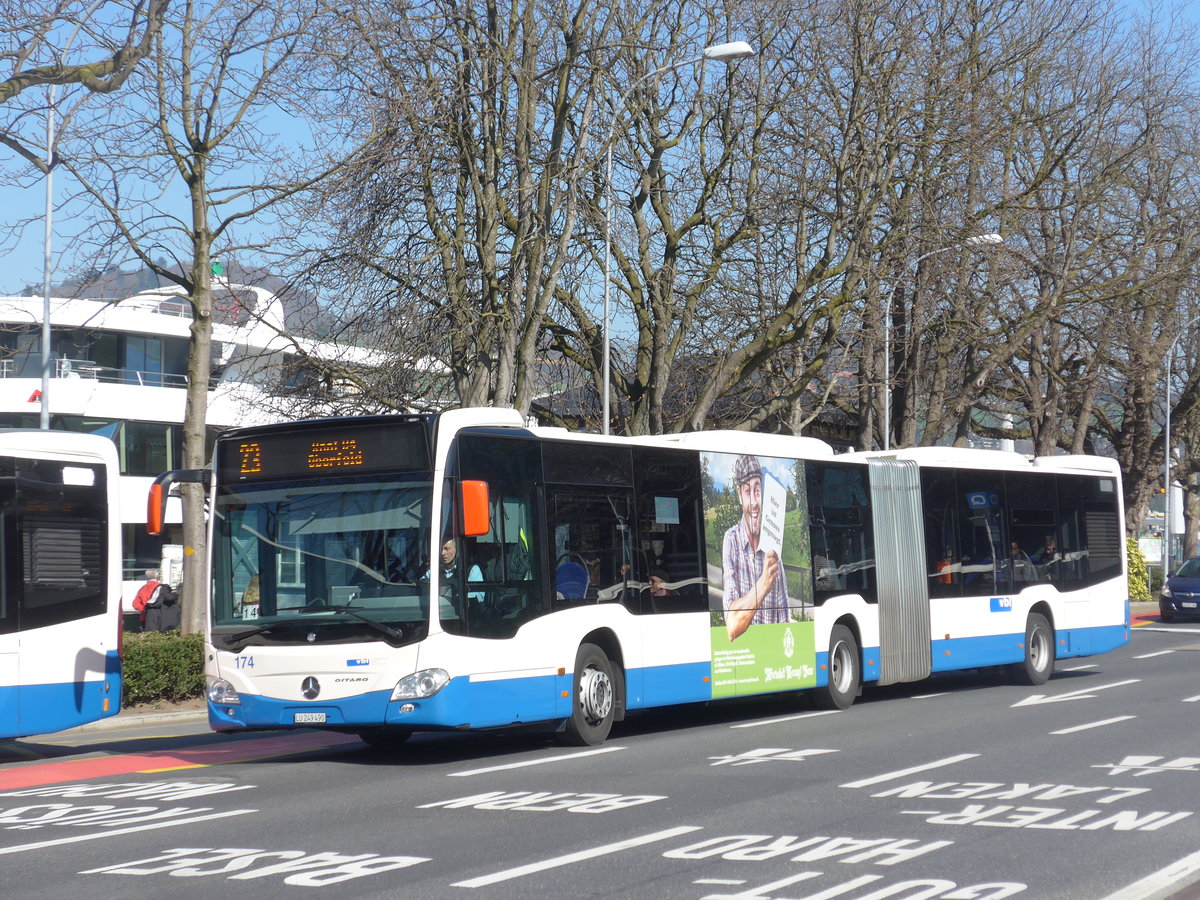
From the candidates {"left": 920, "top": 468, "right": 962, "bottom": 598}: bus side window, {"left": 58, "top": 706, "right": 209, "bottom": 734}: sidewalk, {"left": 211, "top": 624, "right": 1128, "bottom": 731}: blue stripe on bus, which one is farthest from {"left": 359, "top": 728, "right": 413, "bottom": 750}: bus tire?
{"left": 920, "top": 468, "right": 962, "bottom": 598}: bus side window

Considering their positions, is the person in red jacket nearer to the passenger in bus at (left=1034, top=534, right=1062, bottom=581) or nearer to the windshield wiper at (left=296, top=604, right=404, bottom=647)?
the passenger in bus at (left=1034, top=534, right=1062, bottom=581)

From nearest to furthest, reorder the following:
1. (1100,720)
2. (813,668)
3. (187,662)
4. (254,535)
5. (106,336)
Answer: (254,535) → (1100,720) → (813,668) → (187,662) → (106,336)

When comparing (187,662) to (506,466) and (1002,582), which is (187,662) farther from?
(1002,582)

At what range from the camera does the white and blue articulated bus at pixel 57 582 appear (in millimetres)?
12680

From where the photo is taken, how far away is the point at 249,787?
11.0 m

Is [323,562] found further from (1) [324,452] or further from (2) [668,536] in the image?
(2) [668,536]

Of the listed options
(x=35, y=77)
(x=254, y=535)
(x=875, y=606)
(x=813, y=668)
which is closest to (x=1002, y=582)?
(x=875, y=606)

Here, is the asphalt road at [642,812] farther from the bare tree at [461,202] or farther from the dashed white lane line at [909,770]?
the bare tree at [461,202]

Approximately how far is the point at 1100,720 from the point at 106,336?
39.8 metres

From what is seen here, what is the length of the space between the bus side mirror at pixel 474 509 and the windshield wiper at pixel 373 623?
98 cm

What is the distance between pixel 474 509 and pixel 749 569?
199 inches

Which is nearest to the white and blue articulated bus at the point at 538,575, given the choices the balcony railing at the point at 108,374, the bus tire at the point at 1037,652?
the bus tire at the point at 1037,652

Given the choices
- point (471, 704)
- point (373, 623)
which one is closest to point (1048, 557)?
point (471, 704)

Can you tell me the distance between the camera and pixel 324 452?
12.5 m
